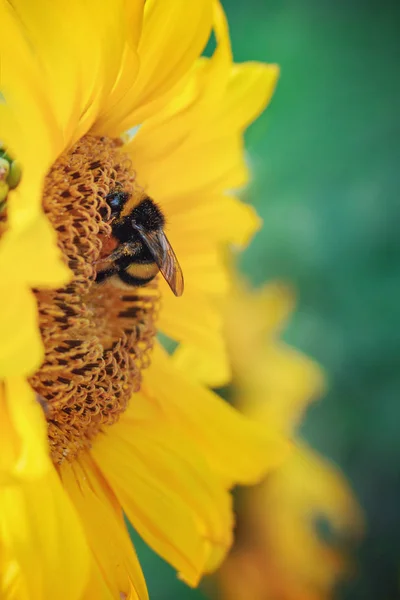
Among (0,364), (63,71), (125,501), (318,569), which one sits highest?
(63,71)

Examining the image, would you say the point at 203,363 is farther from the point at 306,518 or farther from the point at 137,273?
the point at 306,518

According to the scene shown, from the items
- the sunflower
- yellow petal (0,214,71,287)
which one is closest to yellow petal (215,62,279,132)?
the sunflower

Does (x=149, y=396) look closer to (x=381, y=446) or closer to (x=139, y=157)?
Result: (x=139, y=157)

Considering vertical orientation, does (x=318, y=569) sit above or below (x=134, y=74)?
below

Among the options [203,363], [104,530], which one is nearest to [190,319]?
[203,363]

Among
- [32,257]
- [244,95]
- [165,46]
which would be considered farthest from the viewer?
[244,95]

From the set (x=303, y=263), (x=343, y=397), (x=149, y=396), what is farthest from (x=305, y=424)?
(x=149, y=396)

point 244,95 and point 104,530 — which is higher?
point 244,95

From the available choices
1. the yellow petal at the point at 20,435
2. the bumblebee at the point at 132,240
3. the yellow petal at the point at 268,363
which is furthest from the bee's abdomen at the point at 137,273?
the yellow petal at the point at 268,363
